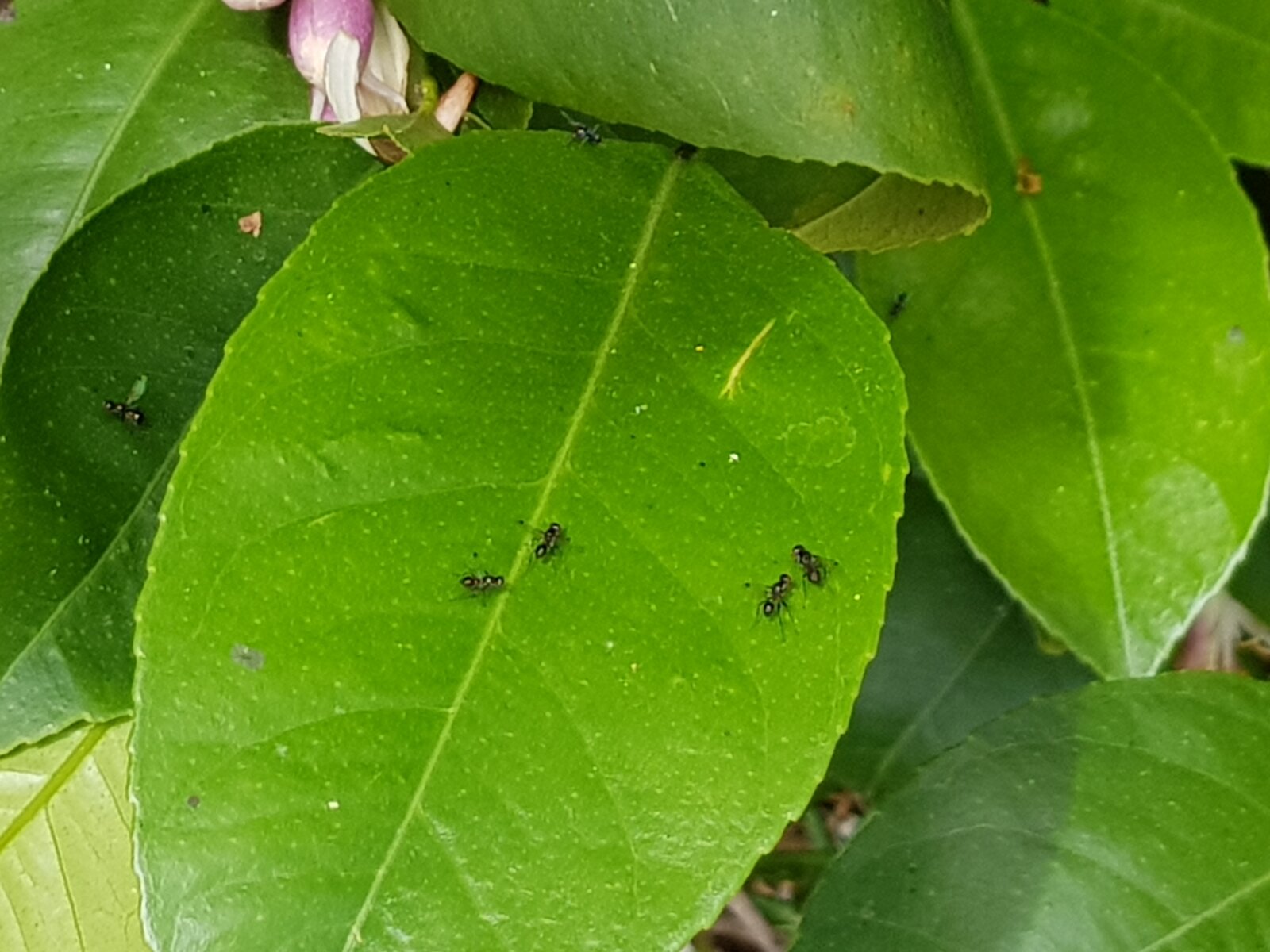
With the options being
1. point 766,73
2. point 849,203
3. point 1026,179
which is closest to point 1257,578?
point 1026,179

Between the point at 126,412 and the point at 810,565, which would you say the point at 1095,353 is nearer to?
the point at 810,565

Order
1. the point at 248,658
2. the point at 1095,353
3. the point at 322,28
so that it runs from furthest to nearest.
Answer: the point at 1095,353 → the point at 322,28 → the point at 248,658

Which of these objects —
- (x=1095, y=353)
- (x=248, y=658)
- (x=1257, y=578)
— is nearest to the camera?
(x=248, y=658)

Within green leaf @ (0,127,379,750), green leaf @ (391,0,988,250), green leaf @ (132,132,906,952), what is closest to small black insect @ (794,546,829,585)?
green leaf @ (132,132,906,952)

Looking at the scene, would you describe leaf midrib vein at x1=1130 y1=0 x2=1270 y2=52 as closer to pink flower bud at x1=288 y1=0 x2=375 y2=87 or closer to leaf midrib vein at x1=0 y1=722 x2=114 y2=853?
pink flower bud at x1=288 y1=0 x2=375 y2=87

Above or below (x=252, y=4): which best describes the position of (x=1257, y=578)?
below

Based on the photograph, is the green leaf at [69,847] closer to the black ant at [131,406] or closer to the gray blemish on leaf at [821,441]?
the black ant at [131,406]

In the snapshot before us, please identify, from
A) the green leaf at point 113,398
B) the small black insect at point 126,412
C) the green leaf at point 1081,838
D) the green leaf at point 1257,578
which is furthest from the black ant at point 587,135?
the green leaf at point 1257,578
